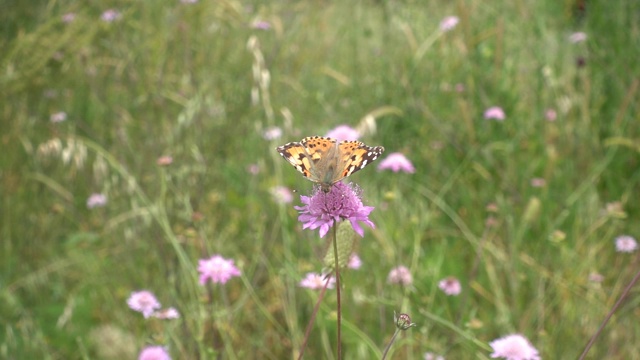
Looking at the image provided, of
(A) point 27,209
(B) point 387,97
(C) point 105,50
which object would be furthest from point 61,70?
(B) point 387,97

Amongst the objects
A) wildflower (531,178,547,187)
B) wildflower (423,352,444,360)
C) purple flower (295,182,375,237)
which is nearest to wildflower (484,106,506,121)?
wildflower (531,178,547,187)

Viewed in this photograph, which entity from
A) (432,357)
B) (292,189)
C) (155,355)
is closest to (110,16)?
(292,189)

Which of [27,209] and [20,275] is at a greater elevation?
[27,209]

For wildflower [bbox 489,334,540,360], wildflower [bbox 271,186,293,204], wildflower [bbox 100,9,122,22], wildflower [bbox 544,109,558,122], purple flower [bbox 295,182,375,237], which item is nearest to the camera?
purple flower [bbox 295,182,375,237]

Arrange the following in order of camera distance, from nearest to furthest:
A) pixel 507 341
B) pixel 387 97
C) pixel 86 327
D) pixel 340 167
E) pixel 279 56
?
pixel 340 167
pixel 507 341
pixel 86 327
pixel 387 97
pixel 279 56

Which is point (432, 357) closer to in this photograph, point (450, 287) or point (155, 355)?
point (450, 287)

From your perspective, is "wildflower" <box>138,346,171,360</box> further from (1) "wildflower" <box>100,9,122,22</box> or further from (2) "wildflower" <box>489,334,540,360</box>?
(1) "wildflower" <box>100,9,122,22</box>

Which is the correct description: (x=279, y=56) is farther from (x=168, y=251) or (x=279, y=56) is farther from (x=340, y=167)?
(x=340, y=167)
